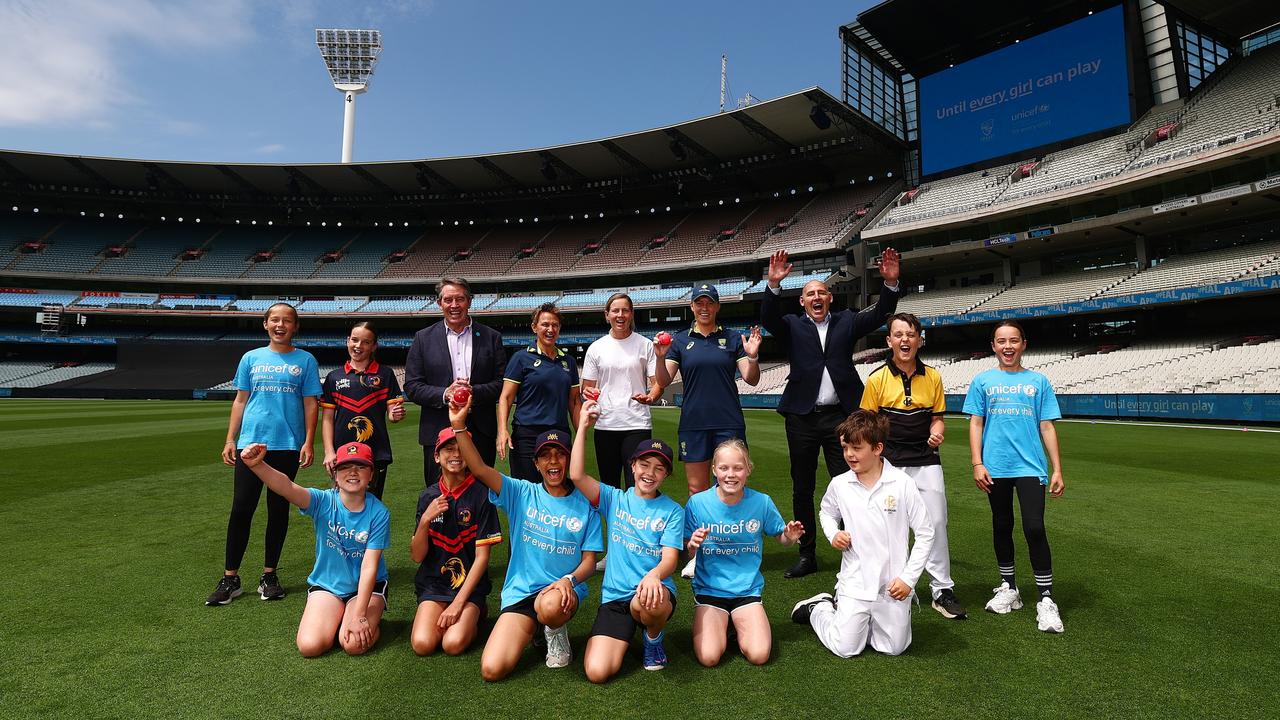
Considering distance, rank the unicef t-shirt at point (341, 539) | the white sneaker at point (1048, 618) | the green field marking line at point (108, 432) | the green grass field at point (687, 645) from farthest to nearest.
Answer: the green field marking line at point (108, 432), the unicef t-shirt at point (341, 539), the white sneaker at point (1048, 618), the green grass field at point (687, 645)

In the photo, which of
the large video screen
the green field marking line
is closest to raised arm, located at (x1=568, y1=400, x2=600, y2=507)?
the green field marking line

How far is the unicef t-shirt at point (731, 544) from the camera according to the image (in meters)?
3.71

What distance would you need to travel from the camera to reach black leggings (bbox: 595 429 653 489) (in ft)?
16.3

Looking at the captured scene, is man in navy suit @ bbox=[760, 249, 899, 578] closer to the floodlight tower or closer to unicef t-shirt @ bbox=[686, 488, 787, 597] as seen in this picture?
unicef t-shirt @ bbox=[686, 488, 787, 597]

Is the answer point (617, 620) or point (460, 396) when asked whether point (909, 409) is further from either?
point (460, 396)

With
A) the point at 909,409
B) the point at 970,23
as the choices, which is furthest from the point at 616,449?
the point at 970,23

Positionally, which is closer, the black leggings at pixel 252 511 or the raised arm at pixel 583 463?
the raised arm at pixel 583 463

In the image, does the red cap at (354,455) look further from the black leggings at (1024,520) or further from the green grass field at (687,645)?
the black leggings at (1024,520)

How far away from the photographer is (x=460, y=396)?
333cm

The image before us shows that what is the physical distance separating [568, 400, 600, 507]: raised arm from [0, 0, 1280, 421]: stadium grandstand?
73.2 feet

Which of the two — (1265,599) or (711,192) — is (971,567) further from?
(711,192)

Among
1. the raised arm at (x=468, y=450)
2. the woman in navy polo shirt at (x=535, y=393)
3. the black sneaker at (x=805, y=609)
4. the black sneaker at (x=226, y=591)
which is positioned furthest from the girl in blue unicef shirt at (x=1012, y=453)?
the black sneaker at (x=226, y=591)

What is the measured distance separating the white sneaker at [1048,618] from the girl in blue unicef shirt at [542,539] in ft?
9.23

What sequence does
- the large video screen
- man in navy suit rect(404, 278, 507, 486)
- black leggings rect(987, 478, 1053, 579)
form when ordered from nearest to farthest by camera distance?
black leggings rect(987, 478, 1053, 579), man in navy suit rect(404, 278, 507, 486), the large video screen
